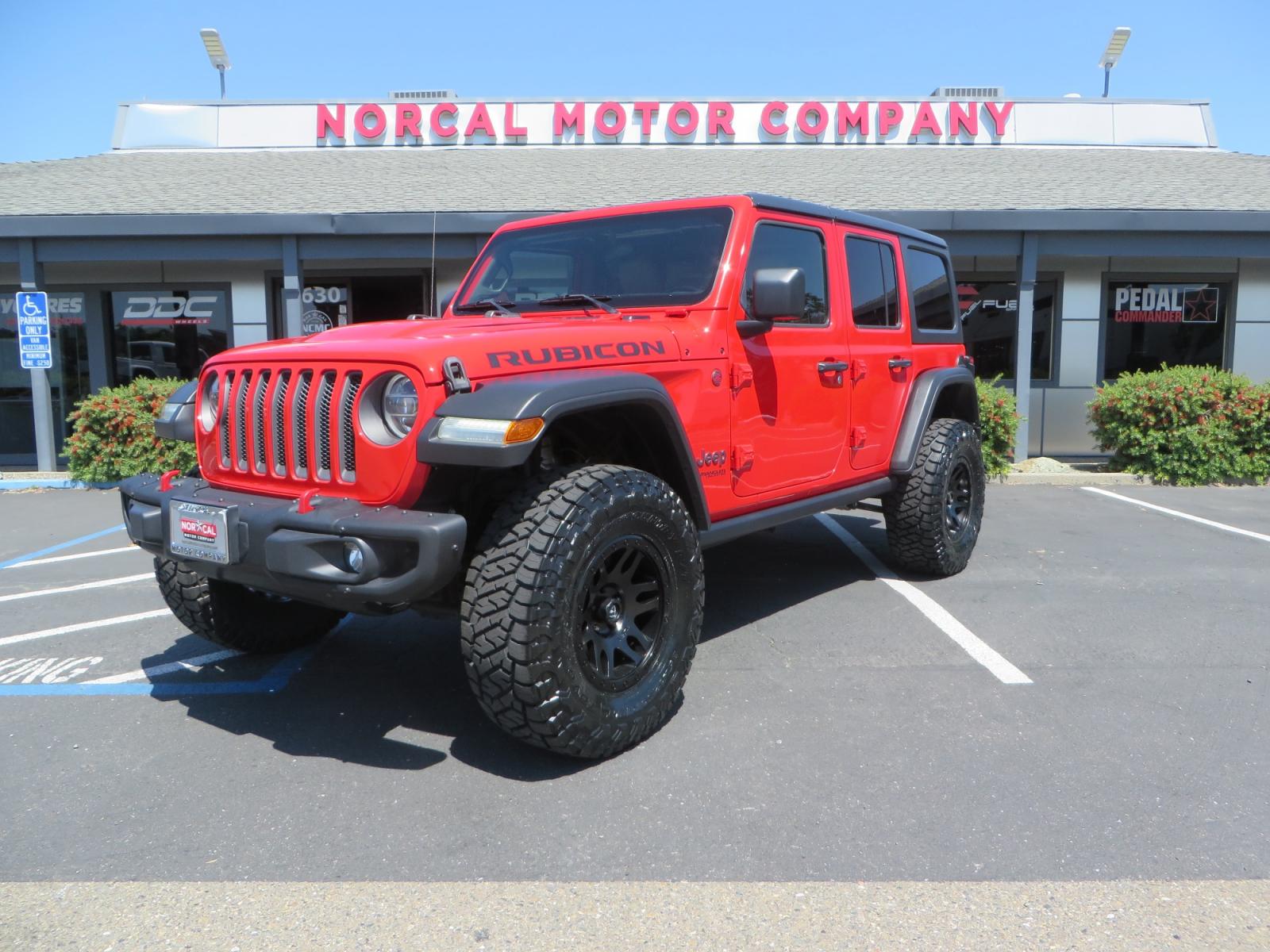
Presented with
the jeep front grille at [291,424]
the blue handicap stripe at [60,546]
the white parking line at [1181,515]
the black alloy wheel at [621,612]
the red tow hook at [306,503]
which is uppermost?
the jeep front grille at [291,424]

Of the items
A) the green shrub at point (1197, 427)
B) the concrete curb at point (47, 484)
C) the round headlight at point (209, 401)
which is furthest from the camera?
the concrete curb at point (47, 484)

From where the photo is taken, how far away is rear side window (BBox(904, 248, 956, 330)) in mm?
5590

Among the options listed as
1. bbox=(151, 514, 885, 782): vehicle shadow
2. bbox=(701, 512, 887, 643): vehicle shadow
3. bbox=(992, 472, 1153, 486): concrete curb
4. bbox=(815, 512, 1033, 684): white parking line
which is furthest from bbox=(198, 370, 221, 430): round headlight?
bbox=(992, 472, 1153, 486): concrete curb

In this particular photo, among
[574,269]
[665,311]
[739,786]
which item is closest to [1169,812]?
[739,786]

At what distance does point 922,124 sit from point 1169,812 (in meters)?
14.7

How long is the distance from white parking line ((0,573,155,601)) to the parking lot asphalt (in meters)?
0.17

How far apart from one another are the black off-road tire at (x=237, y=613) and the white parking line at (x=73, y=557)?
3.11 metres

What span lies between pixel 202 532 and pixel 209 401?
0.74 m

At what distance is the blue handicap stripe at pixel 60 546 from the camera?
656 cm

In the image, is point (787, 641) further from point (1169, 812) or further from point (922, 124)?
point (922, 124)

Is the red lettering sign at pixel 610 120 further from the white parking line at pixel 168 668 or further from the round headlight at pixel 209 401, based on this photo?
the round headlight at pixel 209 401

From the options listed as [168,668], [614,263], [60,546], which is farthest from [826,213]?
[60,546]

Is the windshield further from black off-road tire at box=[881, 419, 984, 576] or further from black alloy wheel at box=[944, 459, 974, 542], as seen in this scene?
black alloy wheel at box=[944, 459, 974, 542]

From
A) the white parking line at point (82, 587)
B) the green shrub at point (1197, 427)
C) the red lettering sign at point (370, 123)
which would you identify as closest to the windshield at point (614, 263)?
the white parking line at point (82, 587)
